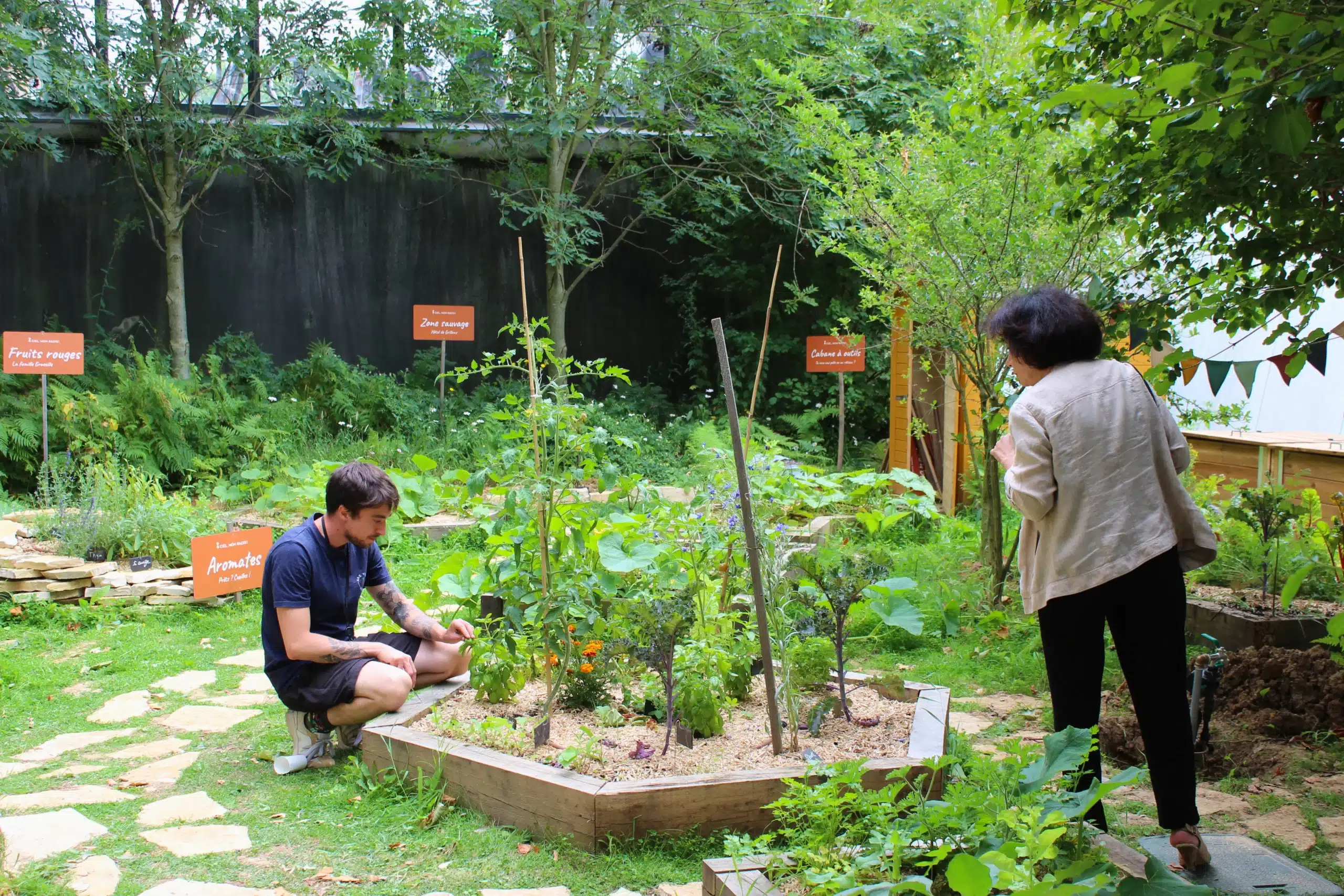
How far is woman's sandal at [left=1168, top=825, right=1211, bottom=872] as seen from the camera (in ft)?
8.07

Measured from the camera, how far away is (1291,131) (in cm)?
150

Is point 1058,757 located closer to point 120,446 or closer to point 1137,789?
point 1137,789

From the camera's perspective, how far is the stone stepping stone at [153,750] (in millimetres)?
3490

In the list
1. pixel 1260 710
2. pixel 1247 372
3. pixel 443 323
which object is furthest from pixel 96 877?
pixel 443 323

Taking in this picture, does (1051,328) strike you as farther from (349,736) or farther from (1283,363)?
(349,736)

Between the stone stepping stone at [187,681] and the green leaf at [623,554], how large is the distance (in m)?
2.14

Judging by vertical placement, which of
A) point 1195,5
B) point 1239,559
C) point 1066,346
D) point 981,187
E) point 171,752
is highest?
point 981,187

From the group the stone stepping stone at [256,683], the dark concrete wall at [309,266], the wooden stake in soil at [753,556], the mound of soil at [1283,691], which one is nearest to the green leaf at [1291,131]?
the wooden stake in soil at [753,556]

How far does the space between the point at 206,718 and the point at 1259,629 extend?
4.39 meters

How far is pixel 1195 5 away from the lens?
1.54 meters

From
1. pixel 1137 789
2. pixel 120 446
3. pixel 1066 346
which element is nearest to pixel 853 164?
pixel 1066 346

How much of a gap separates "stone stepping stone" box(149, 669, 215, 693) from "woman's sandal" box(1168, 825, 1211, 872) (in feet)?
12.4

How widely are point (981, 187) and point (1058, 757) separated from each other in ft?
11.5

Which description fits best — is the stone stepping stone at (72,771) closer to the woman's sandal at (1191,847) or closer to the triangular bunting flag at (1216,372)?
the woman's sandal at (1191,847)
